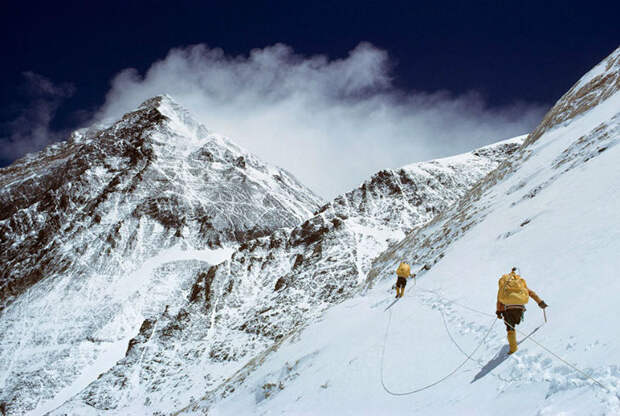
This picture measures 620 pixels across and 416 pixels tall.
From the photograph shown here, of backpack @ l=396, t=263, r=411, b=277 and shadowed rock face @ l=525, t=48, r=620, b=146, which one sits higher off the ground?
shadowed rock face @ l=525, t=48, r=620, b=146

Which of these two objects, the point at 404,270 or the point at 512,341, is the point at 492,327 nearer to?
the point at 512,341

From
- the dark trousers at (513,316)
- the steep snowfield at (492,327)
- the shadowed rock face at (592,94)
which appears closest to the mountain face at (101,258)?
the steep snowfield at (492,327)

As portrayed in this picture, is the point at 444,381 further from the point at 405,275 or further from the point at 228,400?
the point at 228,400

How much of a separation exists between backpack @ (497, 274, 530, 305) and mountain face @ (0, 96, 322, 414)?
131313 millimetres

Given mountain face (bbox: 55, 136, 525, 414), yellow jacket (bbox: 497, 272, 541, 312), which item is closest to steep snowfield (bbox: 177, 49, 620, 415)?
yellow jacket (bbox: 497, 272, 541, 312)

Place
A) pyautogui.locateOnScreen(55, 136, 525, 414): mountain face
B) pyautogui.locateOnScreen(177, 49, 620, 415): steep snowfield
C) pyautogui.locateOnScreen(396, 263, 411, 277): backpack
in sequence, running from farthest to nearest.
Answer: pyautogui.locateOnScreen(55, 136, 525, 414): mountain face, pyautogui.locateOnScreen(396, 263, 411, 277): backpack, pyautogui.locateOnScreen(177, 49, 620, 415): steep snowfield

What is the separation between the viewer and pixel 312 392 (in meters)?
15.0

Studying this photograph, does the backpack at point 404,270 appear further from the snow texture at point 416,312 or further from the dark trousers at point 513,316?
the dark trousers at point 513,316

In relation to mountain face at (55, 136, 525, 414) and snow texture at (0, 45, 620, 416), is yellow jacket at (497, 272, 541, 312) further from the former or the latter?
mountain face at (55, 136, 525, 414)

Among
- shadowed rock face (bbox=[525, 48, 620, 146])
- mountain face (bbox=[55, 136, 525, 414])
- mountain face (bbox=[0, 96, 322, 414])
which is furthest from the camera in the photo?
mountain face (bbox=[0, 96, 322, 414])

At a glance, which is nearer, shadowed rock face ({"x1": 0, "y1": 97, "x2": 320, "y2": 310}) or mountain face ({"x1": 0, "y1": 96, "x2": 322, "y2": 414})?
mountain face ({"x1": 0, "y1": 96, "x2": 322, "y2": 414})

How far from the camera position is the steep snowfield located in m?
7.73

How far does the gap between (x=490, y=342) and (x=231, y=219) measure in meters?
178

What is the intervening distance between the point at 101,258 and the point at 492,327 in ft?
582
